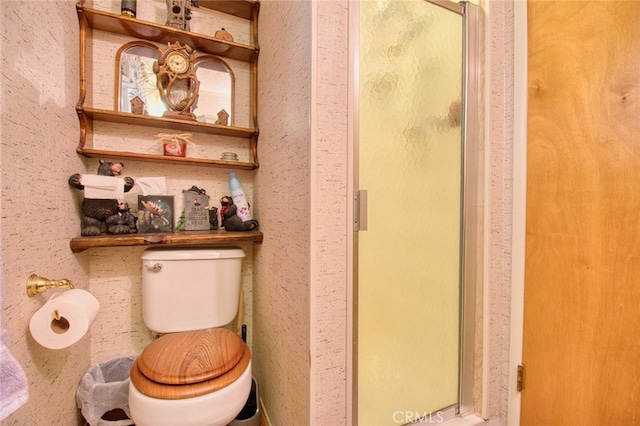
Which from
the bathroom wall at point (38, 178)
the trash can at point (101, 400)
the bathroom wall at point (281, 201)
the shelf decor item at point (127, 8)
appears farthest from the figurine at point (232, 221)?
the shelf decor item at point (127, 8)

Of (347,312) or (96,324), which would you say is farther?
(96,324)

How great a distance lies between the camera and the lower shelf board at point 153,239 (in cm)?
101

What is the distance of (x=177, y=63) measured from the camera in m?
1.23

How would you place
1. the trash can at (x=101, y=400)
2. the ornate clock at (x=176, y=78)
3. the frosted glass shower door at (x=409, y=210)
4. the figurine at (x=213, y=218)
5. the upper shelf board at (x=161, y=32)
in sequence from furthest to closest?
the figurine at (x=213, y=218) → the ornate clock at (x=176, y=78) → the upper shelf board at (x=161, y=32) → the trash can at (x=101, y=400) → the frosted glass shower door at (x=409, y=210)

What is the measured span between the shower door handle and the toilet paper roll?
2.75 ft

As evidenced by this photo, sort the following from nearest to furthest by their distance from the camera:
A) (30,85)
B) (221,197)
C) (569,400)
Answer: (30,85) → (569,400) → (221,197)

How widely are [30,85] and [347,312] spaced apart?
1157 millimetres

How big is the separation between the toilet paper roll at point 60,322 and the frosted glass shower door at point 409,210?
82cm

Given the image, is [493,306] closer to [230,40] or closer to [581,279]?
[581,279]

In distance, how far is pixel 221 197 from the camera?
1.40 m

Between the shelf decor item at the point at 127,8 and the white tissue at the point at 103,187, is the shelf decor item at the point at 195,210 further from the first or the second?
the shelf decor item at the point at 127,8

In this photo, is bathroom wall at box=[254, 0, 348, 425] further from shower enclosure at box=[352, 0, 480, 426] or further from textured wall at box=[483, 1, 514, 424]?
A: textured wall at box=[483, 1, 514, 424]

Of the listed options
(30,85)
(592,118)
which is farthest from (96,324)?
(592,118)

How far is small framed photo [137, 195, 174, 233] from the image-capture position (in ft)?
3.92
